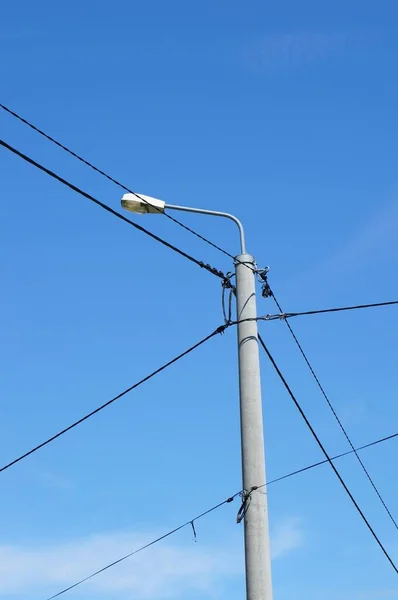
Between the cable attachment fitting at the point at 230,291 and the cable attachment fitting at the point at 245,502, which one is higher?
the cable attachment fitting at the point at 230,291

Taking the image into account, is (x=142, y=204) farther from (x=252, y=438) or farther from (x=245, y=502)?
(x=245, y=502)

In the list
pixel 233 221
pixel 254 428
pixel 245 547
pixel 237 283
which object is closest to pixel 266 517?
pixel 245 547

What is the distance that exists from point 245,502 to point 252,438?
60 cm

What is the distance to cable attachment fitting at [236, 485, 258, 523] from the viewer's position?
7.07 meters

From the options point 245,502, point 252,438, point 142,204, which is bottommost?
point 245,502

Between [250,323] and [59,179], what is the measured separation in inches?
95.2

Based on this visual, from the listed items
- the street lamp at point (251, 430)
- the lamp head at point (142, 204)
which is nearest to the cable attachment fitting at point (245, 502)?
the street lamp at point (251, 430)

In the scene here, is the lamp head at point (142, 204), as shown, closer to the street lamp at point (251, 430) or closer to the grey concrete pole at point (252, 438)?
the street lamp at point (251, 430)

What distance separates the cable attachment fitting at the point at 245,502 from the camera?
7.07 m

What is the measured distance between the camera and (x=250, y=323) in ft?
26.2

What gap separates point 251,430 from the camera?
24.1 feet

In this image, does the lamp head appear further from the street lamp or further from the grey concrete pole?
the grey concrete pole

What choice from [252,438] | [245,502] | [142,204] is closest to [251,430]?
[252,438]

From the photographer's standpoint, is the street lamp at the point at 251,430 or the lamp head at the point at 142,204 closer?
the street lamp at the point at 251,430
